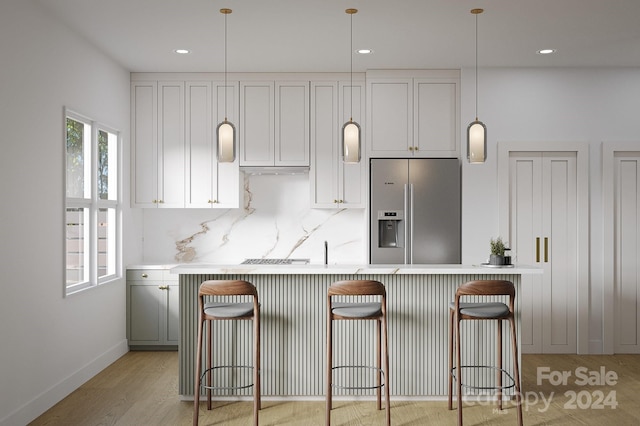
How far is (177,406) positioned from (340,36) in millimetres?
3161

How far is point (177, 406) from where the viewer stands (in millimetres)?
4184

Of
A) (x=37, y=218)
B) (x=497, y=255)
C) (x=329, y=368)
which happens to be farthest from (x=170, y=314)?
(x=497, y=255)

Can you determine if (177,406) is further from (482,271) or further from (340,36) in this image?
(340,36)

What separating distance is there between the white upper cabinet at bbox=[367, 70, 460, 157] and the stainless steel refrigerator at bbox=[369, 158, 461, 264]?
8.3 inches

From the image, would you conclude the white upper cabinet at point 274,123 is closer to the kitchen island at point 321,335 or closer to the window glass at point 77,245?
the window glass at point 77,245

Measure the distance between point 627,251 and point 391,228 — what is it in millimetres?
2399

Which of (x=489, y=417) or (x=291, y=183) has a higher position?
(x=291, y=183)

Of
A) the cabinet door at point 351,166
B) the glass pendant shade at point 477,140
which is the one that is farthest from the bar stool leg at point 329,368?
the cabinet door at point 351,166

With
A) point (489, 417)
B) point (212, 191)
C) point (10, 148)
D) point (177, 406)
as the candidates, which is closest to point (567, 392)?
point (489, 417)

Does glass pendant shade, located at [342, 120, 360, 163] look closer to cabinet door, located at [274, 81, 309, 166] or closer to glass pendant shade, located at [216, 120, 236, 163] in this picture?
glass pendant shade, located at [216, 120, 236, 163]

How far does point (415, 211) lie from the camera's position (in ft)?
19.0

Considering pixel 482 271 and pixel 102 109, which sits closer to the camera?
pixel 482 271

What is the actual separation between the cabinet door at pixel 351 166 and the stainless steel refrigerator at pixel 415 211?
0.86 feet

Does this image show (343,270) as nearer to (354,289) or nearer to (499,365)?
(354,289)
